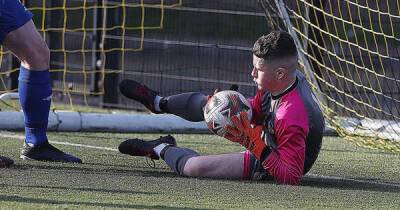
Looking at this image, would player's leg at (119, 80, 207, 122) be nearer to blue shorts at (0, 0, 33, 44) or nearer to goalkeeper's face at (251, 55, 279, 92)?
goalkeeper's face at (251, 55, 279, 92)

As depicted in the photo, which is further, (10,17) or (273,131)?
(10,17)

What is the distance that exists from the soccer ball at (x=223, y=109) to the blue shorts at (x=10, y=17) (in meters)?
1.19

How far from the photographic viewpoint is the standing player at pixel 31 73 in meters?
6.20

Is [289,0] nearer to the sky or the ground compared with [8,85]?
nearer to the sky

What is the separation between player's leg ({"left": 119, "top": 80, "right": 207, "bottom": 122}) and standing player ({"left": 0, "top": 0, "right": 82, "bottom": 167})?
50 cm

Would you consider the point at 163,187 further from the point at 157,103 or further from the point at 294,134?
the point at 157,103

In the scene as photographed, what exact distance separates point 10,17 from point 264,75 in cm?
147

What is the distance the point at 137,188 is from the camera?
5465mm

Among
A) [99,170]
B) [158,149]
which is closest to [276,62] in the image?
[158,149]

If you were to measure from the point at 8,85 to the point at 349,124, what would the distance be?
3.87m

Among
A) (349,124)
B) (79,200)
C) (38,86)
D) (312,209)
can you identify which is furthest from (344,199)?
(349,124)

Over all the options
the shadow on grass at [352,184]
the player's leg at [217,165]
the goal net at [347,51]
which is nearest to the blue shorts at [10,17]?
the player's leg at [217,165]

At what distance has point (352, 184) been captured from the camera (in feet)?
20.0

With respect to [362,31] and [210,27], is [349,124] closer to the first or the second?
[362,31]
